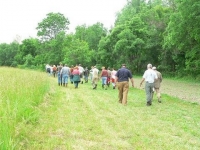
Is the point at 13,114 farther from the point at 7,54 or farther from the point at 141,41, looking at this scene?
the point at 7,54

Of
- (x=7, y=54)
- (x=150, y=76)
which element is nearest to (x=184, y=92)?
(x=150, y=76)

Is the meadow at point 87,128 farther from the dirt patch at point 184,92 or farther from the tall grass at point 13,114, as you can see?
the dirt patch at point 184,92

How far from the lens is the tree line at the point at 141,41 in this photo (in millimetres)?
29672

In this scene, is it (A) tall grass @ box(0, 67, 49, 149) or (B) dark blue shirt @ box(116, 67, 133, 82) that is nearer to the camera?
(A) tall grass @ box(0, 67, 49, 149)

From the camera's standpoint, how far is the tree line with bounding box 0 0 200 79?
29672 mm

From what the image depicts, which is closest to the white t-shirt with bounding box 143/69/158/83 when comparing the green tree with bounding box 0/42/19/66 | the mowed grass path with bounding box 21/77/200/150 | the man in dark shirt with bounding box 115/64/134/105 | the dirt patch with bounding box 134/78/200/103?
the man in dark shirt with bounding box 115/64/134/105

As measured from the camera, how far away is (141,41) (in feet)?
146

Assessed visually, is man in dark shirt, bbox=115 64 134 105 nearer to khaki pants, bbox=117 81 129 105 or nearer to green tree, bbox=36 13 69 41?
khaki pants, bbox=117 81 129 105

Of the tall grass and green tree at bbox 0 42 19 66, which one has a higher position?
green tree at bbox 0 42 19 66

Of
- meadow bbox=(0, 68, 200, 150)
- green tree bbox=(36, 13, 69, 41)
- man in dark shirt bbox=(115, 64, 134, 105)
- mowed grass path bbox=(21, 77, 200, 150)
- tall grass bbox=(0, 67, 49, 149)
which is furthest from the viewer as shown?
green tree bbox=(36, 13, 69, 41)

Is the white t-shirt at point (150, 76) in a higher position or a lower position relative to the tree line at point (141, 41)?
lower

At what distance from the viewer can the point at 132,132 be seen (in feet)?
24.0

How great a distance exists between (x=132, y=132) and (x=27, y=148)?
2.80m

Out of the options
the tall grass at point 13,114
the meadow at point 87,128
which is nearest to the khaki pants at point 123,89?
the meadow at point 87,128
